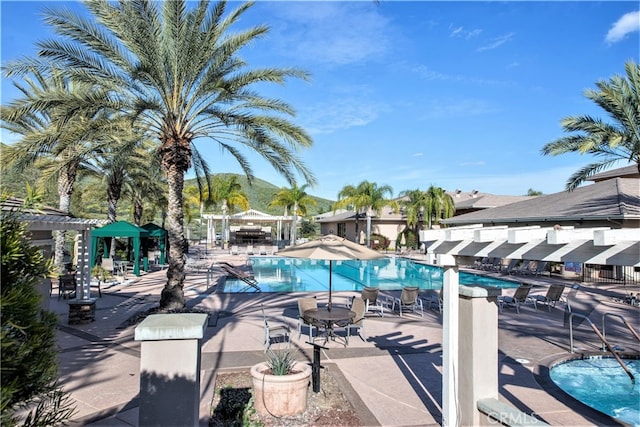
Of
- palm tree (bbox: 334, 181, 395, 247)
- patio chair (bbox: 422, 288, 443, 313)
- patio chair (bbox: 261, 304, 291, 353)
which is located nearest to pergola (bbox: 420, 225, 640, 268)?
patio chair (bbox: 261, 304, 291, 353)

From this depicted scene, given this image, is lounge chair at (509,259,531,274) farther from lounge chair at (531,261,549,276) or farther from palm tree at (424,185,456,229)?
palm tree at (424,185,456,229)

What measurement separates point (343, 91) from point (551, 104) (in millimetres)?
9537

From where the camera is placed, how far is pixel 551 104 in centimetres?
1672

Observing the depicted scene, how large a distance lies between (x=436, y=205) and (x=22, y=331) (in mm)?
35235

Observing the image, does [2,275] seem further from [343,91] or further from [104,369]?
[343,91]

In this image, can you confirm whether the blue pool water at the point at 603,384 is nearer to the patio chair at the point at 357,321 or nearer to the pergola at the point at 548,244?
the patio chair at the point at 357,321

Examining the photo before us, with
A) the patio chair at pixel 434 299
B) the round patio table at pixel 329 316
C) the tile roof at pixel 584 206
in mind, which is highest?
the tile roof at pixel 584 206

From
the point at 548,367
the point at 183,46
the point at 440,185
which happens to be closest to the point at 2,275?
the point at 548,367

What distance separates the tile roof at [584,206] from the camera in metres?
19.0

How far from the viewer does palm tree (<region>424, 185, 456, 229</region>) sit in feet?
115

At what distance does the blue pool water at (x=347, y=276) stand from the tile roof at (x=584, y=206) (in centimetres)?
532

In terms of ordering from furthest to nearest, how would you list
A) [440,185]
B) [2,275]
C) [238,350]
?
[440,185], [238,350], [2,275]

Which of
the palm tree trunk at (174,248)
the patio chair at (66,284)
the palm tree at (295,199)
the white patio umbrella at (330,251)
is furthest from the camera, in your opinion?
the palm tree at (295,199)

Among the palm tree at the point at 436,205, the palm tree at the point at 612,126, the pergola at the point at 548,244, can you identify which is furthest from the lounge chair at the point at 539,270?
the pergola at the point at 548,244
